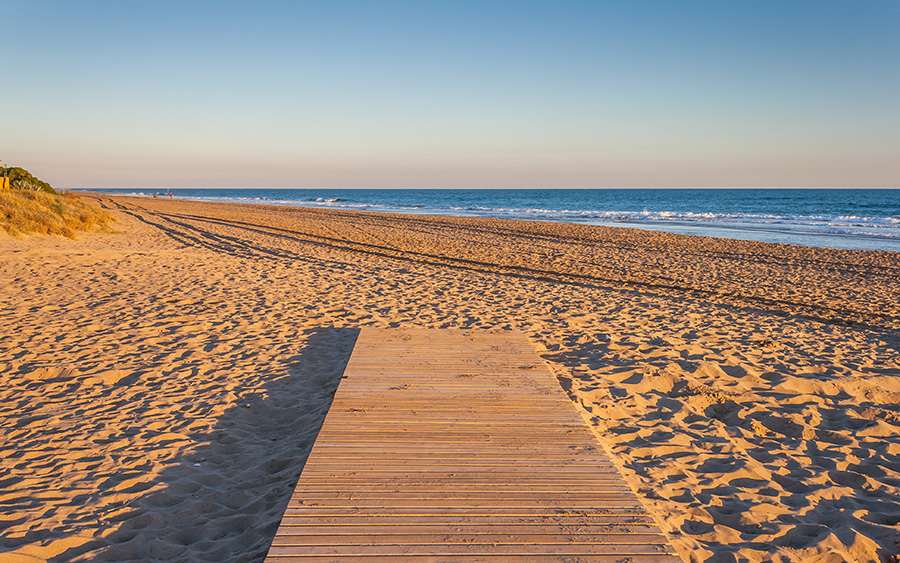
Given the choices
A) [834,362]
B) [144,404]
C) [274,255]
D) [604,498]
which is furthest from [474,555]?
[274,255]

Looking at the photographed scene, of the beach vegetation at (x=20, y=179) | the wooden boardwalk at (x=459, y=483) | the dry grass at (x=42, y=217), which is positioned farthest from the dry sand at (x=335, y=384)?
the beach vegetation at (x=20, y=179)

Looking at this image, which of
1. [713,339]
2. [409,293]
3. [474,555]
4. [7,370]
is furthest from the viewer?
[409,293]

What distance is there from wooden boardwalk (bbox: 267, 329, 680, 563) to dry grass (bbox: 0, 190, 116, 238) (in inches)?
549

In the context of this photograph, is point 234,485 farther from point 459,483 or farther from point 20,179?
point 20,179

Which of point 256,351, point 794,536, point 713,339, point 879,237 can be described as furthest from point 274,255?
point 879,237

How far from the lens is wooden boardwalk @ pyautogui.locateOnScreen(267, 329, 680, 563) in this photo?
246 cm

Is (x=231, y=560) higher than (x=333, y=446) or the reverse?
the reverse

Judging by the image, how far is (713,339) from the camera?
703 centimetres

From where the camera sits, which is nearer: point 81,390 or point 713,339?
point 81,390

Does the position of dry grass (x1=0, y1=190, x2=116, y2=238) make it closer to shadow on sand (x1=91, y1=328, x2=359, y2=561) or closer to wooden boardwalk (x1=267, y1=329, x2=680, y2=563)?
shadow on sand (x1=91, y1=328, x2=359, y2=561)

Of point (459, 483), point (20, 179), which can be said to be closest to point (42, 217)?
point (20, 179)

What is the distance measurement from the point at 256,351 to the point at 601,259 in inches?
458

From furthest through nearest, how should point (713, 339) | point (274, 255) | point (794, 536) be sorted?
point (274, 255) < point (713, 339) < point (794, 536)

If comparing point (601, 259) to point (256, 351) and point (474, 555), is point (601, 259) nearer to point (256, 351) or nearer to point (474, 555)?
point (256, 351)
